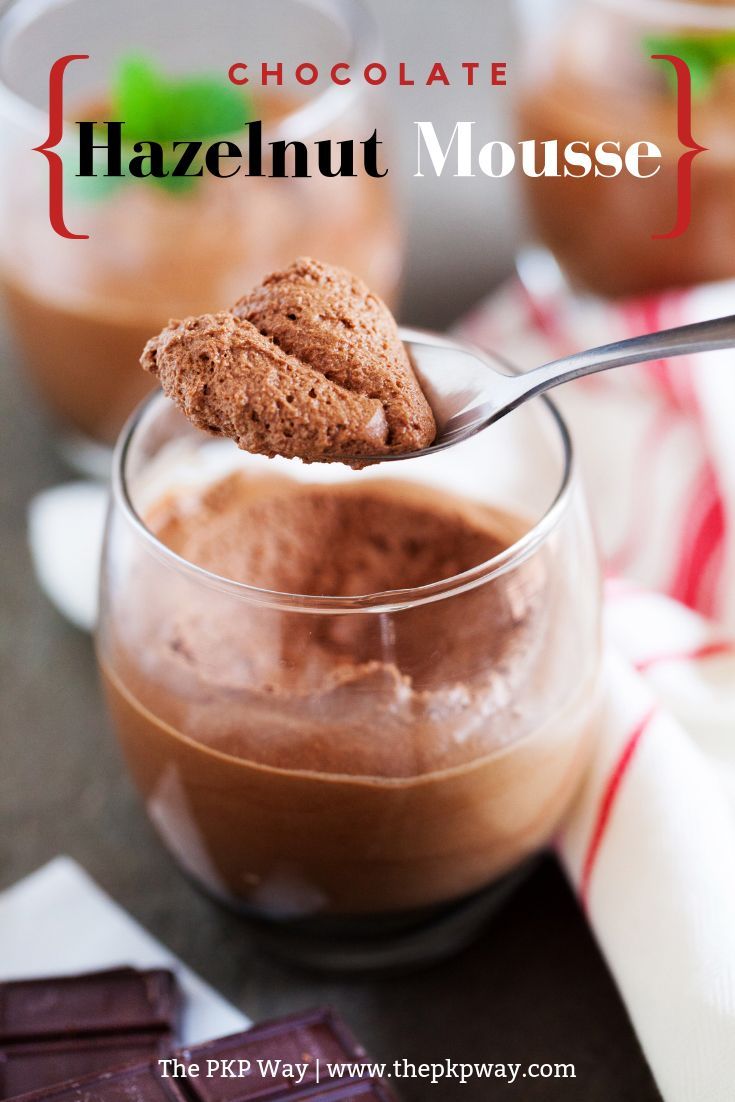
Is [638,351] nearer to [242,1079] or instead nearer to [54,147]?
[242,1079]

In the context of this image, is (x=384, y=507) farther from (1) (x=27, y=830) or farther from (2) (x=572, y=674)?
(1) (x=27, y=830)

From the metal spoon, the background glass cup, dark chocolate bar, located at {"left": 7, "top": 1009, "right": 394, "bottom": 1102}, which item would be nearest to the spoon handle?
the metal spoon

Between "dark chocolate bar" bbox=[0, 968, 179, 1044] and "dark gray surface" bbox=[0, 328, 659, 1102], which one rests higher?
"dark chocolate bar" bbox=[0, 968, 179, 1044]

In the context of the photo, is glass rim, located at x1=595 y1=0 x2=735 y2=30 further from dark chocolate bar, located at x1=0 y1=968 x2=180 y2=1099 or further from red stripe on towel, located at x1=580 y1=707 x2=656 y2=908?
dark chocolate bar, located at x1=0 y1=968 x2=180 y2=1099

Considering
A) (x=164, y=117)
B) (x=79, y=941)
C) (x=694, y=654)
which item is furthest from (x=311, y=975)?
(x=164, y=117)

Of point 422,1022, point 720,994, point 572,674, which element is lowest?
point 422,1022

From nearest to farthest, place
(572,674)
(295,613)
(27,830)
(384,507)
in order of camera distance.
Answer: (295,613), (572,674), (384,507), (27,830)

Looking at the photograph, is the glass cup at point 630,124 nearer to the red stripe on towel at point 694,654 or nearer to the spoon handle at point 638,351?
the red stripe on towel at point 694,654

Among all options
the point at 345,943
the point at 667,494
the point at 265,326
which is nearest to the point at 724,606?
the point at 667,494
